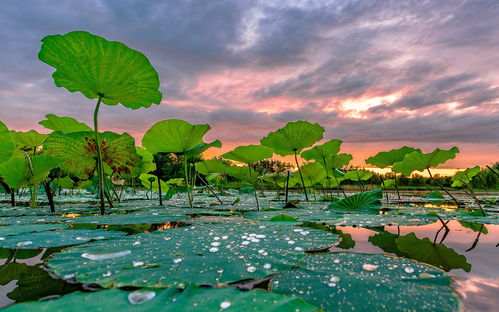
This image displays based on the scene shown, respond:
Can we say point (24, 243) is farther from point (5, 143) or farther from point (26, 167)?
point (26, 167)

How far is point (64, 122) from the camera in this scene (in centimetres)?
226

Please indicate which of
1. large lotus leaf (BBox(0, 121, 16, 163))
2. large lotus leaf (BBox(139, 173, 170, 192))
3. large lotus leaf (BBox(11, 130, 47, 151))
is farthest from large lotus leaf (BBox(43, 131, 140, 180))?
large lotus leaf (BBox(139, 173, 170, 192))

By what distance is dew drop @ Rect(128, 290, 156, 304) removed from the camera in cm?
40

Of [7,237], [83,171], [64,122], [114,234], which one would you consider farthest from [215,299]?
[64,122]

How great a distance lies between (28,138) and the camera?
2670mm

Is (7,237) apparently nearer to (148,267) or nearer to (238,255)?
(148,267)

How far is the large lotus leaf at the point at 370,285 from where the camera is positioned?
40 cm

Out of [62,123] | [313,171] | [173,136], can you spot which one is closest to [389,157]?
[313,171]

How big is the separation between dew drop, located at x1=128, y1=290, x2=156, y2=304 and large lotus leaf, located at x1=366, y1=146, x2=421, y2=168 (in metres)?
3.01

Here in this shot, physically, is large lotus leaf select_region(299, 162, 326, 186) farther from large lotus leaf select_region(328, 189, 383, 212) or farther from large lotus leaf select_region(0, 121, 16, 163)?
large lotus leaf select_region(0, 121, 16, 163)

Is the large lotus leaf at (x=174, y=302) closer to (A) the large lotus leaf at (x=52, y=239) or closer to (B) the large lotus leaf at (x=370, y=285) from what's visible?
(B) the large lotus leaf at (x=370, y=285)

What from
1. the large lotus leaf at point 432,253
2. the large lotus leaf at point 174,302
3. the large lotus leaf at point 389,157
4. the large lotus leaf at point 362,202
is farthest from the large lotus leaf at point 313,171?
the large lotus leaf at point 174,302

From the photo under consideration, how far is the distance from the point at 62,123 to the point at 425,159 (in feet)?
10.8

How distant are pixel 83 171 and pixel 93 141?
588mm
